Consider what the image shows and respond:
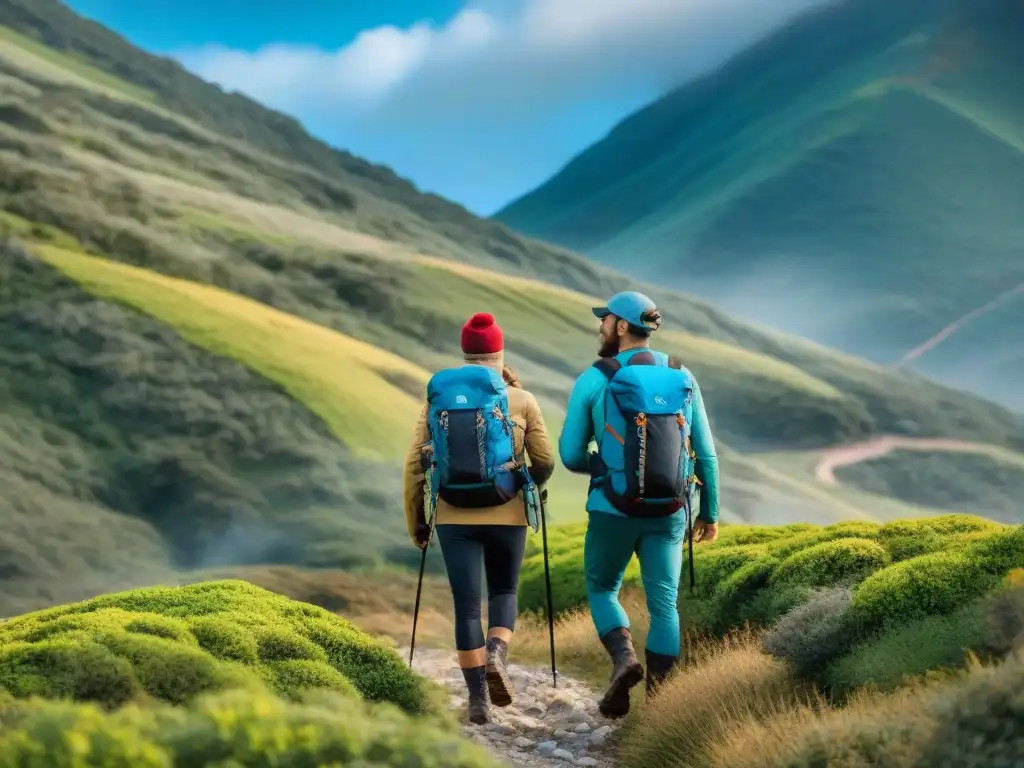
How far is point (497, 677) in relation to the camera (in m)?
7.46

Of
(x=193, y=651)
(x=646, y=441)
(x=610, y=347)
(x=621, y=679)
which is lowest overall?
(x=621, y=679)

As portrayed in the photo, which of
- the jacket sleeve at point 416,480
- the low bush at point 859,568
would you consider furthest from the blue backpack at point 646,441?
the low bush at point 859,568

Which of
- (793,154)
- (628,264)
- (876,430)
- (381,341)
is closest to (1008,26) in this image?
(793,154)

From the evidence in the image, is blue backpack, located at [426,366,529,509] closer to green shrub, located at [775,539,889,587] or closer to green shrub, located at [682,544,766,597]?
green shrub, located at [775,539,889,587]

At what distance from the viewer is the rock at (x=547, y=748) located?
7785 millimetres

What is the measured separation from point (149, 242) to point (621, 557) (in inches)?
1066

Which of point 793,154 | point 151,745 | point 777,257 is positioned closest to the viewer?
point 151,745

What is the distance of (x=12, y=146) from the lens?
3338cm

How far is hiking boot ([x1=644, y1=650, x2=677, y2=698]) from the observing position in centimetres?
763

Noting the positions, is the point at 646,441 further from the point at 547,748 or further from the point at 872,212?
the point at 872,212

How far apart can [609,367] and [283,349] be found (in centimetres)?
2157

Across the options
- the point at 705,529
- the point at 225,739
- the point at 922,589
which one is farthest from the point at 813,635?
the point at 225,739

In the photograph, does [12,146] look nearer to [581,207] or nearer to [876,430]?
[876,430]

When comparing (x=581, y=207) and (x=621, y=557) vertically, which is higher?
(x=581, y=207)
